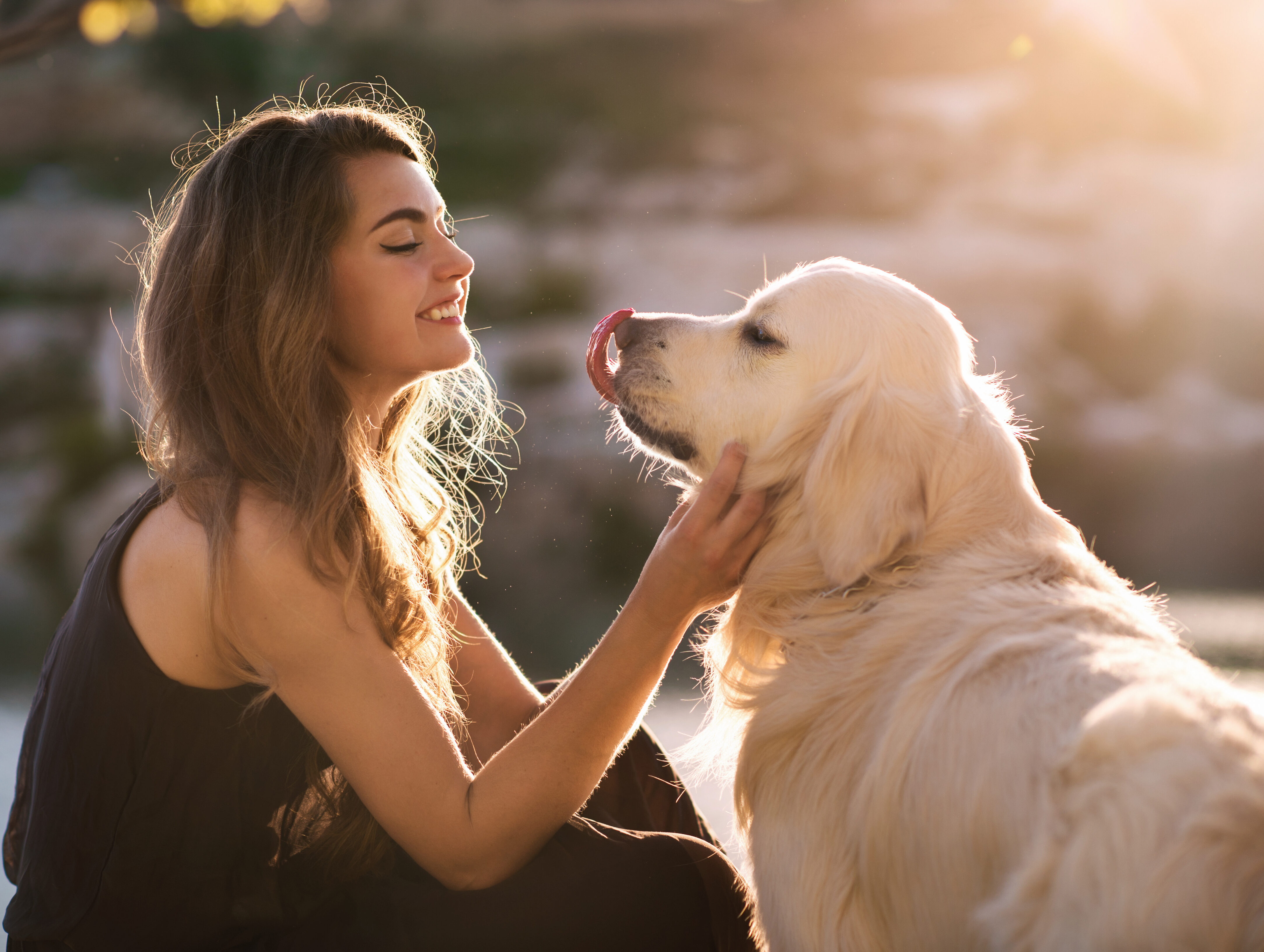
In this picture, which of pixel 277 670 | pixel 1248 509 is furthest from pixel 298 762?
pixel 1248 509

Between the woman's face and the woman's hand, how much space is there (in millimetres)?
603

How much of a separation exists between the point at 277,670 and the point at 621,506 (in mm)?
5095

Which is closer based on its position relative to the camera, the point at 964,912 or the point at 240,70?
the point at 964,912

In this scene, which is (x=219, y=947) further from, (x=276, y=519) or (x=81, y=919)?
(x=276, y=519)

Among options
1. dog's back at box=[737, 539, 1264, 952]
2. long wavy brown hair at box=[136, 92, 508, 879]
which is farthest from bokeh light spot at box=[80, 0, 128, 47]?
dog's back at box=[737, 539, 1264, 952]

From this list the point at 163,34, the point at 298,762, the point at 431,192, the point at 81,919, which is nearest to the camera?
the point at 81,919

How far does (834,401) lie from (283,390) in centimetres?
97

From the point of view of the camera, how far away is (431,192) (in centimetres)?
195

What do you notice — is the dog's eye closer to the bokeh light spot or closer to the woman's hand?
the woman's hand

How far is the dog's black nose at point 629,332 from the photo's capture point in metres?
1.95

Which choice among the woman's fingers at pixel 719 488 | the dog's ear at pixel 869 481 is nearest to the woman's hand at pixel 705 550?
the woman's fingers at pixel 719 488

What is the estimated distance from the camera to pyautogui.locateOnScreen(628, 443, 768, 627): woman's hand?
5.33ft

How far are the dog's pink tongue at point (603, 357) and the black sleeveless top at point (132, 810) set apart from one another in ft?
2.91

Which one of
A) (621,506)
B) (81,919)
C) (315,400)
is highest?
(315,400)
